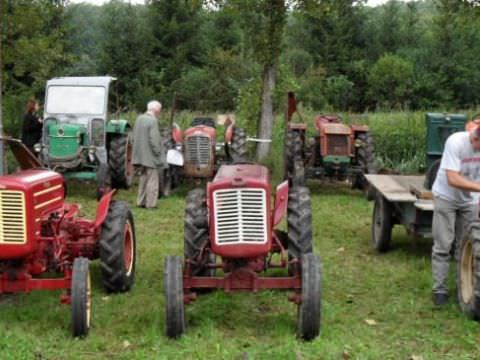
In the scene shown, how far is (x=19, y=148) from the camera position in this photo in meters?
7.31

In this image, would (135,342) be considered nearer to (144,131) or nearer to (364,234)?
(364,234)

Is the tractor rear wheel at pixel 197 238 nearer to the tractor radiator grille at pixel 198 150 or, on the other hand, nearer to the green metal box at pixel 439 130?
the green metal box at pixel 439 130

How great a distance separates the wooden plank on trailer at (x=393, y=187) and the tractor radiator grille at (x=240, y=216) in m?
2.59

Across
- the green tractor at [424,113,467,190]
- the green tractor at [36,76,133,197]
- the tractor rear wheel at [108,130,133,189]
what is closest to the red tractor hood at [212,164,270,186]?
the green tractor at [424,113,467,190]

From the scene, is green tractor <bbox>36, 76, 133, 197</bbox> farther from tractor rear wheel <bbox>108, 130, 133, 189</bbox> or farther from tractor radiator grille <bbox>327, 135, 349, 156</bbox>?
tractor radiator grille <bbox>327, 135, 349, 156</bbox>

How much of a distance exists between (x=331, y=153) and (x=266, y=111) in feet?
10.6

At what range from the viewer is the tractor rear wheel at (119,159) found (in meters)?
14.3

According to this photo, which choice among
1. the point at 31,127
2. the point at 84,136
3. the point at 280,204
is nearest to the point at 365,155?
the point at 84,136

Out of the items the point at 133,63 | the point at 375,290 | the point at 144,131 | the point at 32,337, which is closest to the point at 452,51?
the point at 133,63

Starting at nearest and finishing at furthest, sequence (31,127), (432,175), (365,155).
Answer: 1. (432,175)
2. (365,155)
3. (31,127)

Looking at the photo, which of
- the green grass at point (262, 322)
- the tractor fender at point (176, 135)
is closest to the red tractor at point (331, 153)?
the tractor fender at point (176, 135)

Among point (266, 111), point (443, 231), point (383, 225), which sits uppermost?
point (266, 111)

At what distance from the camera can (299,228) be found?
6.98m

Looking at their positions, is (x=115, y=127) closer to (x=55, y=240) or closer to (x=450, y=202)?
(x=55, y=240)
